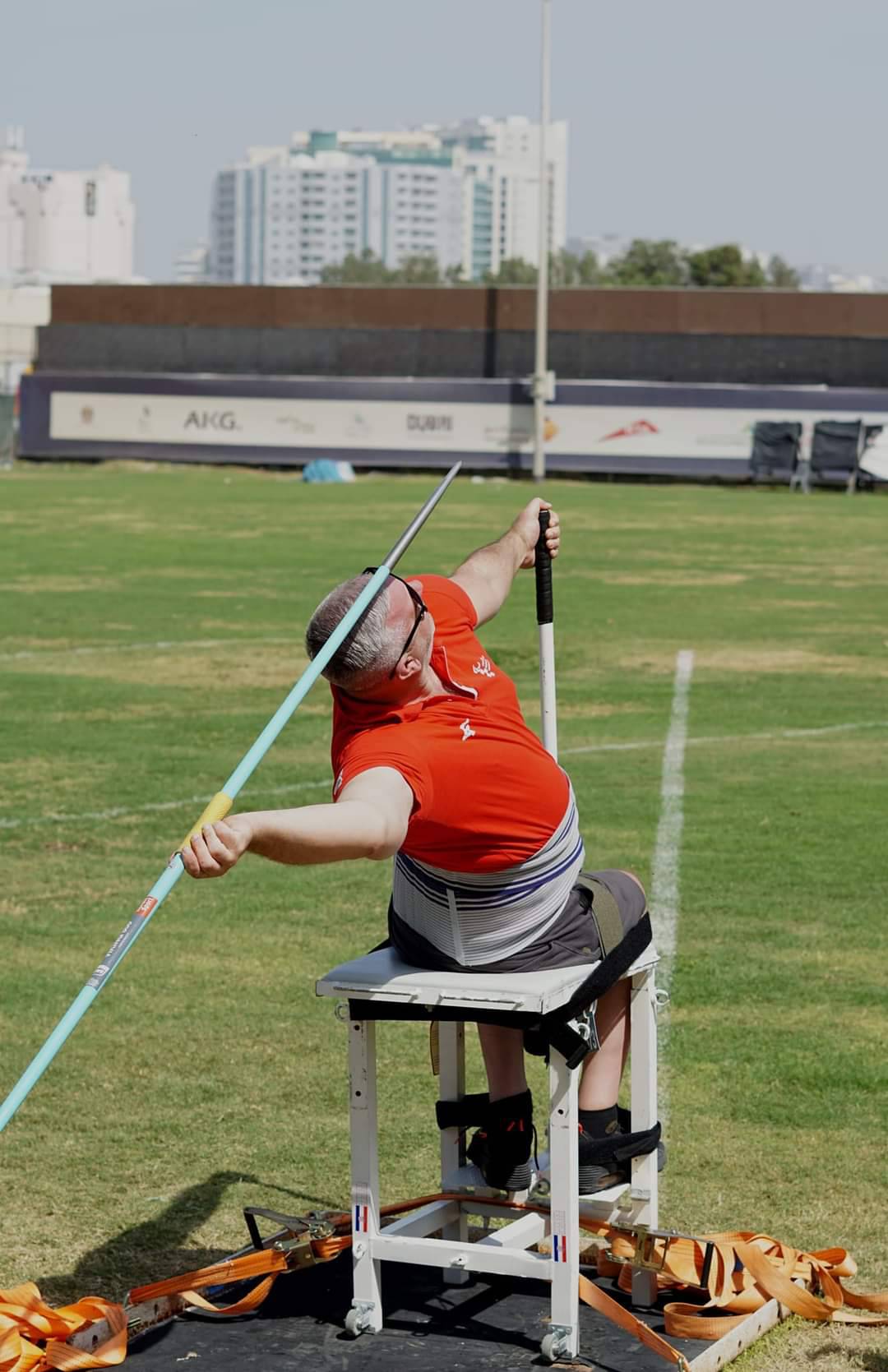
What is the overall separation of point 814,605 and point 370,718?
18.5 m

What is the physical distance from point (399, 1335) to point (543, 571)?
250cm

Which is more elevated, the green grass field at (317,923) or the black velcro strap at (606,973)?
the black velcro strap at (606,973)

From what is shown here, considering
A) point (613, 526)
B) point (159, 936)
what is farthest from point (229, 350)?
point (159, 936)

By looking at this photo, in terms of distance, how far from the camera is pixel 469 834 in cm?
477

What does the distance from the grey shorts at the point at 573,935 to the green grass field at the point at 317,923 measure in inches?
44.0

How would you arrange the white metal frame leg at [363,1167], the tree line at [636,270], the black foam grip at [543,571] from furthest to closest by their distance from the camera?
1. the tree line at [636,270]
2. the black foam grip at [543,571]
3. the white metal frame leg at [363,1167]

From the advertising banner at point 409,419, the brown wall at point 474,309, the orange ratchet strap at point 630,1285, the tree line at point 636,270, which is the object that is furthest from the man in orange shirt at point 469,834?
the tree line at point 636,270

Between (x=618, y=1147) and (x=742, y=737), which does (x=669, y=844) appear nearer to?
(x=742, y=737)

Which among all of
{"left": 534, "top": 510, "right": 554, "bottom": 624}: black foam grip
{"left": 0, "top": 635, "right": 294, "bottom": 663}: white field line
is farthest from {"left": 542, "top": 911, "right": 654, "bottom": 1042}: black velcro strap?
{"left": 0, "top": 635, "right": 294, "bottom": 663}: white field line

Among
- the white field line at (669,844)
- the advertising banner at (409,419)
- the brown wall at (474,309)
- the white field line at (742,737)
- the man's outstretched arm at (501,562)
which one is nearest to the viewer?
the man's outstretched arm at (501,562)

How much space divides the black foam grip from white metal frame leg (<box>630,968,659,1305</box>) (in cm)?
149

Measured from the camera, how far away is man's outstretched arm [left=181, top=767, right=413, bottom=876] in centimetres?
404

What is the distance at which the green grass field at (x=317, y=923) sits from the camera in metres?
6.14

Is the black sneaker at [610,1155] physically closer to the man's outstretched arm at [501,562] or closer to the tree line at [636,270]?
the man's outstretched arm at [501,562]
